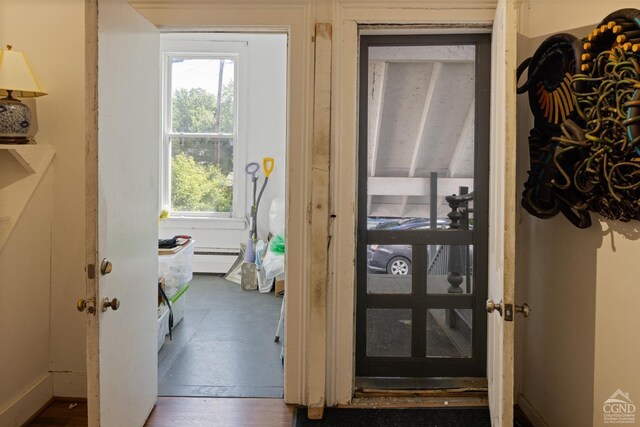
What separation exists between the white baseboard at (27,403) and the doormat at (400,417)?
1.42 meters

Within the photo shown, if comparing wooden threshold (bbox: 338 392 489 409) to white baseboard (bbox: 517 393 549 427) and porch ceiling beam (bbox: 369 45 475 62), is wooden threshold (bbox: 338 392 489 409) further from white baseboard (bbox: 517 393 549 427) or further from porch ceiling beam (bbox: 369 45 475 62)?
porch ceiling beam (bbox: 369 45 475 62)

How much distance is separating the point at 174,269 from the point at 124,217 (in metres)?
1.58

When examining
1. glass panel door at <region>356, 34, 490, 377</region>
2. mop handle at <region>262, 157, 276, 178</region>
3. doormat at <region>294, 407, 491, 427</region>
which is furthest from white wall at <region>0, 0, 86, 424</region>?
mop handle at <region>262, 157, 276, 178</region>

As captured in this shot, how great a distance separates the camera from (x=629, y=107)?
160cm

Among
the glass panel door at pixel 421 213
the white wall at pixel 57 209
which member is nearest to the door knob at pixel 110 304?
the white wall at pixel 57 209

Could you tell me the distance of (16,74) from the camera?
2256mm

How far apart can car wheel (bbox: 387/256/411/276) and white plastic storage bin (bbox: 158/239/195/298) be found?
1.72 m

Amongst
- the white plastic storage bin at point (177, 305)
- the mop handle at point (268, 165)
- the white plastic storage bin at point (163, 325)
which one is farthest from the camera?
the mop handle at point (268, 165)

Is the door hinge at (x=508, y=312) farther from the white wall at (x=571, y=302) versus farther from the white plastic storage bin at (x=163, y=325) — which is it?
the white plastic storage bin at (x=163, y=325)

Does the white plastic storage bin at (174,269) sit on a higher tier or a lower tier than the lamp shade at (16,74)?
lower

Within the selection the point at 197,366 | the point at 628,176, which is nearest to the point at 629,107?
the point at 628,176

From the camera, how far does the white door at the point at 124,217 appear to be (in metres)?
1.81

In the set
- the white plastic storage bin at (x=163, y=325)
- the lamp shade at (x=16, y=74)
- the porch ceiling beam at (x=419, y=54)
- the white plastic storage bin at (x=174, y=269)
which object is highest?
the porch ceiling beam at (x=419, y=54)

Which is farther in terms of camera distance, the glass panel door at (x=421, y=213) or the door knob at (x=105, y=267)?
the glass panel door at (x=421, y=213)
